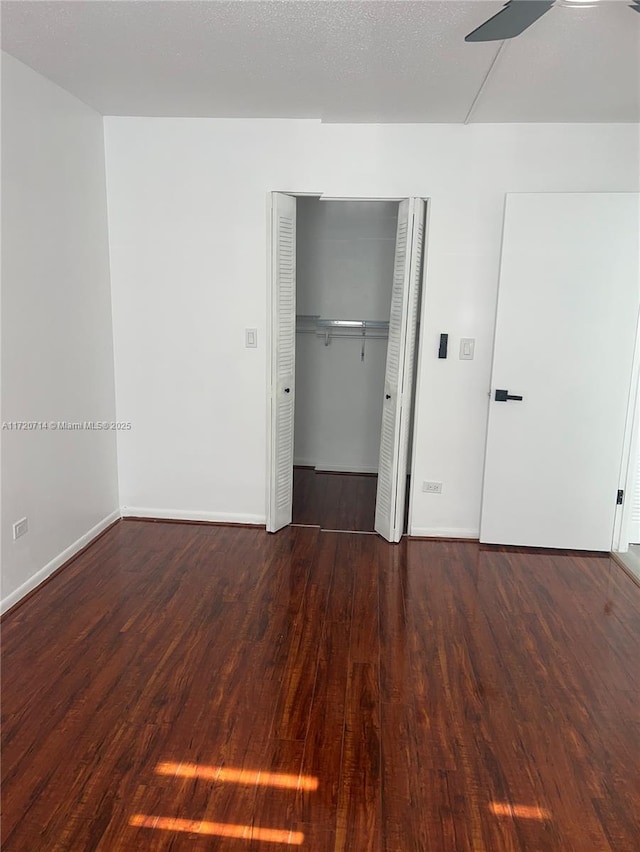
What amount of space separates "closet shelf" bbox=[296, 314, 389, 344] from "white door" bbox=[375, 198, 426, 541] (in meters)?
1.45

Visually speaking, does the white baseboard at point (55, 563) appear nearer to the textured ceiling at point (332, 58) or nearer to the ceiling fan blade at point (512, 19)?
the textured ceiling at point (332, 58)

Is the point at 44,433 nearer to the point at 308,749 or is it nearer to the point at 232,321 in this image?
the point at 232,321

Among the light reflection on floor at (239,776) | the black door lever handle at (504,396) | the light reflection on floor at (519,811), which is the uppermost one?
the black door lever handle at (504,396)

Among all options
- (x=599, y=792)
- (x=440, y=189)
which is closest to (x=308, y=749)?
(x=599, y=792)

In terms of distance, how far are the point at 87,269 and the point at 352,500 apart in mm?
2497

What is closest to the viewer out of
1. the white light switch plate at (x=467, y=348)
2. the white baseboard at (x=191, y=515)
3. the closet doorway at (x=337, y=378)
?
the white light switch plate at (x=467, y=348)

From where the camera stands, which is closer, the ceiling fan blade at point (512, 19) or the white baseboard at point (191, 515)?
the ceiling fan blade at point (512, 19)

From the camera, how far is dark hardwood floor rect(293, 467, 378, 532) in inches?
172

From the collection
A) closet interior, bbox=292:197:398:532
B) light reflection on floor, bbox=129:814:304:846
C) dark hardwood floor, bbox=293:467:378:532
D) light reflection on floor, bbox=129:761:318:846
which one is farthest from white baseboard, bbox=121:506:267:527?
light reflection on floor, bbox=129:814:304:846

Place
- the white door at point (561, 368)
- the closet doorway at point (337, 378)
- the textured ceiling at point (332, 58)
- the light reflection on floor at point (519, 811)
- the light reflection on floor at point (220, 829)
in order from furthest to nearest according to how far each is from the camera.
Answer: the closet doorway at point (337, 378) < the white door at point (561, 368) < the textured ceiling at point (332, 58) < the light reflection on floor at point (519, 811) < the light reflection on floor at point (220, 829)

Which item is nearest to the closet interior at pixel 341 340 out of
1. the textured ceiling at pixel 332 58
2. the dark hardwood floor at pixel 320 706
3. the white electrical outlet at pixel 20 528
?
the textured ceiling at pixel 332 58

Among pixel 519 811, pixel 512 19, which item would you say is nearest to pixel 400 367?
pixel 512 19

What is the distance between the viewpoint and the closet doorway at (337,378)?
160 inches

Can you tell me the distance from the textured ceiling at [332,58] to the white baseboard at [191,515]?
249 cm
